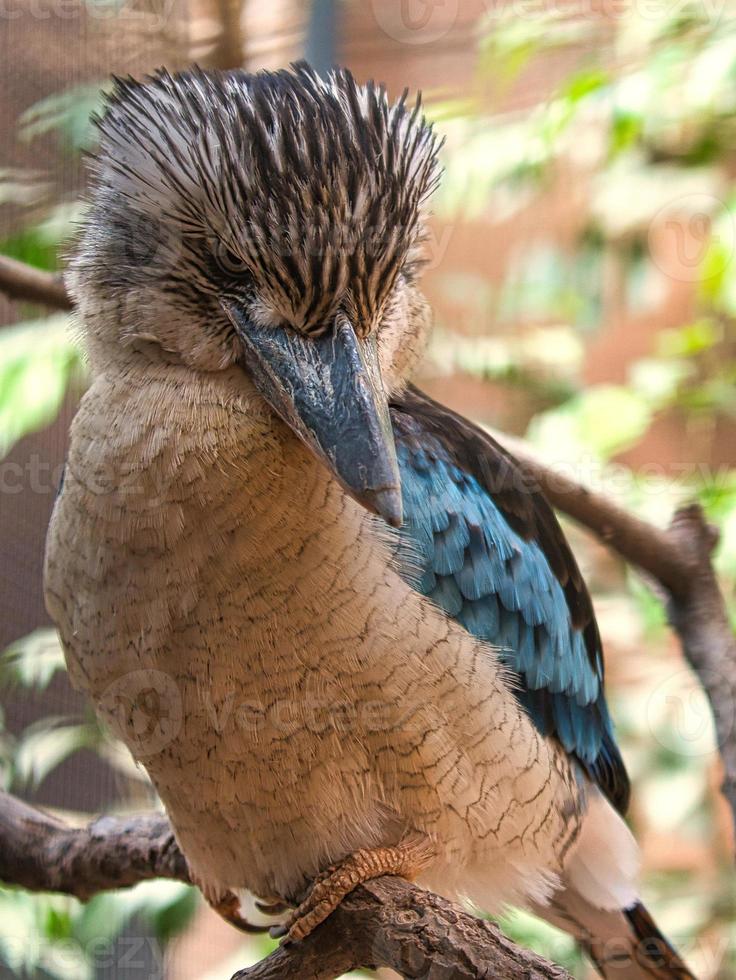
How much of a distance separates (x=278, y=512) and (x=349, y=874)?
346mm

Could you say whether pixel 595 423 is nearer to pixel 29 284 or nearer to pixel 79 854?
pixel 29 284

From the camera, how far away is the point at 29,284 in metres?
1.33

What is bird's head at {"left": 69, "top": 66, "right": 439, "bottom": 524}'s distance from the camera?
85cm

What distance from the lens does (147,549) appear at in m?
0.94

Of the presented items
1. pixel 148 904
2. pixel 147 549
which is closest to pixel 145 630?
pixel 147 549
